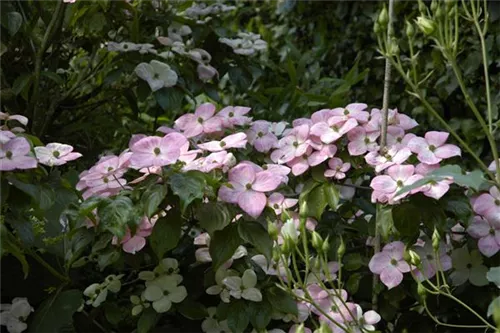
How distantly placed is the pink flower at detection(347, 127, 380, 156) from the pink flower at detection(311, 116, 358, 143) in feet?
0.08

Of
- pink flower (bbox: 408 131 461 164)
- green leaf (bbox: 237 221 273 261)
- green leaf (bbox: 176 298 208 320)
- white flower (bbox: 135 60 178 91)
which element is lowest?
green leaf (bbox: 176 298 208 320)

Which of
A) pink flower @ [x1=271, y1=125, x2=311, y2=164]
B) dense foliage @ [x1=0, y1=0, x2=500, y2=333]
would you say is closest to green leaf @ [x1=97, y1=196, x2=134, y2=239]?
dense foliage @ [x1=0, y1=0, x2=500, y2=333]

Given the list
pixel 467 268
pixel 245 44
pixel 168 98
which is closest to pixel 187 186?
pixel 467 268

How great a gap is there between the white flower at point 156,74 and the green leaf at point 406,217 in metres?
0.76

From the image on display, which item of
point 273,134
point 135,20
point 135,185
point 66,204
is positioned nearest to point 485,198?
point 273,134

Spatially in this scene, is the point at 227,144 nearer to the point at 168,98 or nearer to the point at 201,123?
the point at 201,123

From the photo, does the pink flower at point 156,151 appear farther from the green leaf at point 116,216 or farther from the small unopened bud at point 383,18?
the small unopened bud at point 383,18

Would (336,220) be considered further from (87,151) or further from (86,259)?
(87,151)

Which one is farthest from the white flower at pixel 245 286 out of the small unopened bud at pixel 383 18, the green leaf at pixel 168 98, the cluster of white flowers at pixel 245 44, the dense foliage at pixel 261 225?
the cluster of white flowers at pixel 245 44

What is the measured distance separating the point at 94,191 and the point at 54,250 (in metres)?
0.16

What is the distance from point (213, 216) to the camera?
4.15 ft

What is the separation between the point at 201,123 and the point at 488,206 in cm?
55

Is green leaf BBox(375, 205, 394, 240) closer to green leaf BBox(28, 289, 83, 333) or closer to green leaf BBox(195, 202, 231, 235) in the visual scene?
green leaf BBox(195, 202, 231, 235)

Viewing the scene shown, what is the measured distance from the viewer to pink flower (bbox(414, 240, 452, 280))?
137 cm
